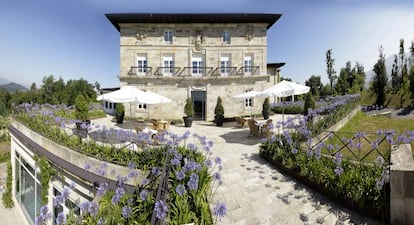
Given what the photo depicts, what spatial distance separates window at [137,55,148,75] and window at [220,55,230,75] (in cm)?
716

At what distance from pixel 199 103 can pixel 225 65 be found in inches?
175

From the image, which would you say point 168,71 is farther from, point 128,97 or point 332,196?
point 332,196

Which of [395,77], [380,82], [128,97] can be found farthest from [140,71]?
[395,77]

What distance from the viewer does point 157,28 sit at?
21.5m

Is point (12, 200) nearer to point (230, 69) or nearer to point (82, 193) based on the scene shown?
point (82, 193)

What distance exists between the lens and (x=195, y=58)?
71.8ft

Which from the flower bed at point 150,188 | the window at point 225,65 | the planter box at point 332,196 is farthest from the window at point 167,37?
the planter box at point 332,196

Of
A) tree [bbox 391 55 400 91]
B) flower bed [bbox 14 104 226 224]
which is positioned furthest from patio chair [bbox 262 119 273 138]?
tree [bbox 391 55 400 91]

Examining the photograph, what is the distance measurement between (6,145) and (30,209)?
82.9ft

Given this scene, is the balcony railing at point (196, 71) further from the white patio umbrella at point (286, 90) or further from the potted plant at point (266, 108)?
the white patio umbrella at point (286, 90)

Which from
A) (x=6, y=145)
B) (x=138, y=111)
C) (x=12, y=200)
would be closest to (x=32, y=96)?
(x=6, y=145)

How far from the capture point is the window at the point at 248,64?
22136 mm

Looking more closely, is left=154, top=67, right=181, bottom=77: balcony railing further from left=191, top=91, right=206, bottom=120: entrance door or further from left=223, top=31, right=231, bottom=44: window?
left=223, top=31, right=231, bottom=44: window

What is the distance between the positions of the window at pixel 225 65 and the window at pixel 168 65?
15.4 ft
